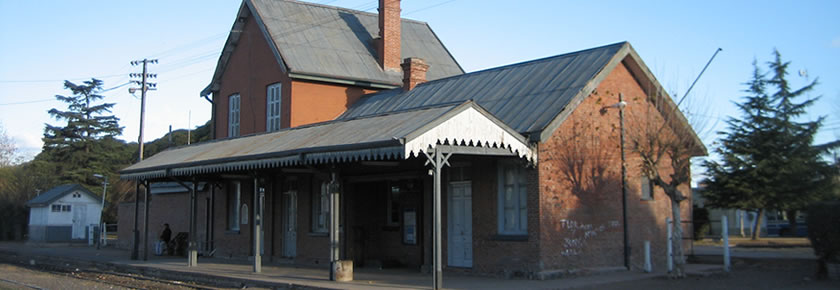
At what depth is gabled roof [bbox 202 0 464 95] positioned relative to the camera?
24.8 m

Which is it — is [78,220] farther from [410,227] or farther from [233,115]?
[410,227]

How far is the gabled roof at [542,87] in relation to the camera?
1616 cm

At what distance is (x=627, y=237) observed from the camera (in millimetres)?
17297

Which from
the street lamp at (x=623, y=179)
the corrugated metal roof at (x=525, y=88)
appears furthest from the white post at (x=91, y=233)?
the street lamp at (x=623, y=179)

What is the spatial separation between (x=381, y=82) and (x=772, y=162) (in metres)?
19.8

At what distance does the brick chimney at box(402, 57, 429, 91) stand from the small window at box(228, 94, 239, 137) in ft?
25.7

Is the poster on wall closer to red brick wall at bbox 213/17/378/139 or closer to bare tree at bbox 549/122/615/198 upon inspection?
bare tree at bbox 549/122/615/198

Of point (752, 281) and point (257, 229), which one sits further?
point (257, 229)

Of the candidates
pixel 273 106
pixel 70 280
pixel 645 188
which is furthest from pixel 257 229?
pixel 645 188

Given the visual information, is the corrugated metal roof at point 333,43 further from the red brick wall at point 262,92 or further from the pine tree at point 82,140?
the pine tree at point 82,140

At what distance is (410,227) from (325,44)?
30.6ft

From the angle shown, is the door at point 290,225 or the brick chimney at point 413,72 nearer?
the door at point 290,225

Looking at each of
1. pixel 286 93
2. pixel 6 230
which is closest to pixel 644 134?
pixel 286 93

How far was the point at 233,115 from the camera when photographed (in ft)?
90.9
